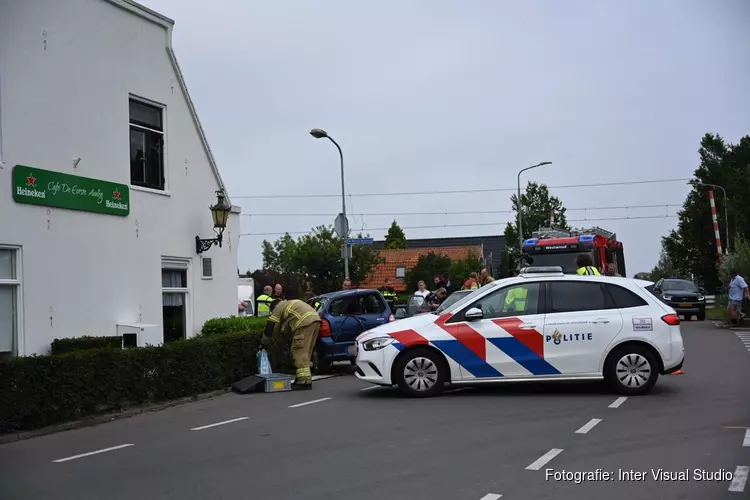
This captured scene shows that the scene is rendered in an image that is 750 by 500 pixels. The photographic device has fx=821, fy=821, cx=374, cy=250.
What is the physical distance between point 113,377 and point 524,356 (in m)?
5.70

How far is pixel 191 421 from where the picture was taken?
10680mm

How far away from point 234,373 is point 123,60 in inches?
235

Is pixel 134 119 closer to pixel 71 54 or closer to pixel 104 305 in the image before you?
A: pixel 71 54

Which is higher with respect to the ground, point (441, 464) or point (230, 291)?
point (230, 291)

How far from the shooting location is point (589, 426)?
8.99 metres

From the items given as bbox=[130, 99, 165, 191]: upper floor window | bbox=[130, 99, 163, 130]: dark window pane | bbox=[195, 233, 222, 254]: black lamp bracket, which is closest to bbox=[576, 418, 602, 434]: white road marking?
bbox=[195, 233, 222, 254]: black lamp bracket

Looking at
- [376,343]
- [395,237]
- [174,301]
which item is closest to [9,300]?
[174,301]

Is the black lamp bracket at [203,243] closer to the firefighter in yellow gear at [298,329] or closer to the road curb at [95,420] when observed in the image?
the firefighter in yellow gear at [298,329]

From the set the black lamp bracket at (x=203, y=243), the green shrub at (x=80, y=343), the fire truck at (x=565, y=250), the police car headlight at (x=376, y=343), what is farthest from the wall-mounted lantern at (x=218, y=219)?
the fire truck at (x=565, y=250)

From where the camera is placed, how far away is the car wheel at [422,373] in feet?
38.4

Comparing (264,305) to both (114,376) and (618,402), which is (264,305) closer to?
(114,376)

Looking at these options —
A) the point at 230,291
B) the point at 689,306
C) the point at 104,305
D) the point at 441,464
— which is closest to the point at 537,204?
the point at 689,306

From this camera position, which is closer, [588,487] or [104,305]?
[588,487]

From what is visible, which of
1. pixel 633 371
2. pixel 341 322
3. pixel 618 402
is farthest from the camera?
pixel 341 322
